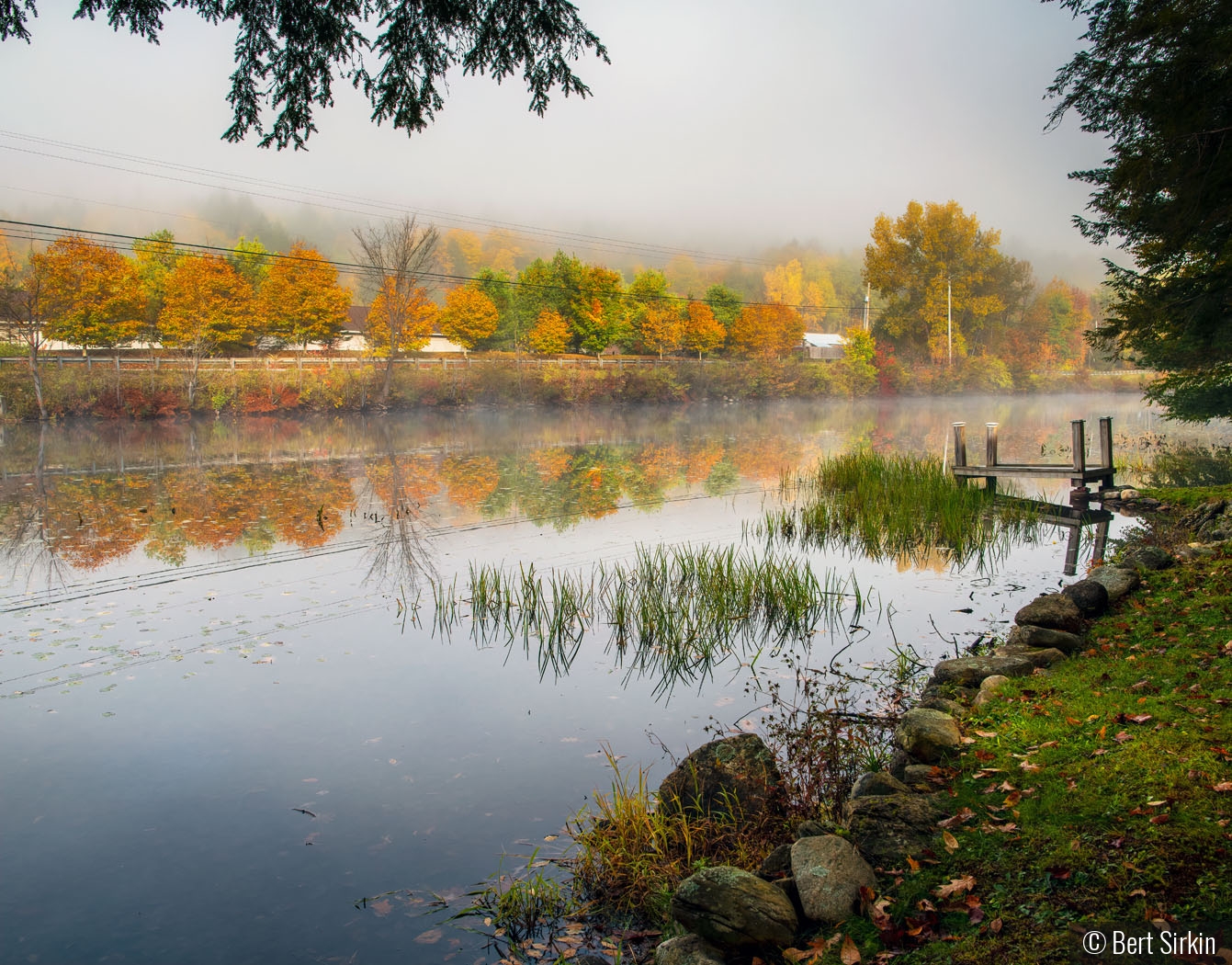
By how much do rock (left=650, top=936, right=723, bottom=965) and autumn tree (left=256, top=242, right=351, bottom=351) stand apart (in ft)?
190

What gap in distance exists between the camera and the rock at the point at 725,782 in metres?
4.98

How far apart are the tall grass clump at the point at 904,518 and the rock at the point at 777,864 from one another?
859cm

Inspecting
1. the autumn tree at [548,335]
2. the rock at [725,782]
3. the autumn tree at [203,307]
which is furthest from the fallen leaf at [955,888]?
the autumn tree at [548,335]

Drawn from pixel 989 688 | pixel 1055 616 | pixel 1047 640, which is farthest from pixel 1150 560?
pixel 989 688

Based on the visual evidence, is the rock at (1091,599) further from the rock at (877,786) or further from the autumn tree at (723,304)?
the autumn tree at (723,304)

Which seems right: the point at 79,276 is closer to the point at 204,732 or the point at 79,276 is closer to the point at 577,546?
the point at 577,546

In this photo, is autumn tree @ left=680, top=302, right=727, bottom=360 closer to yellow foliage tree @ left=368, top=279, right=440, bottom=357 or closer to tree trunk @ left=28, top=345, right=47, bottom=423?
yellow foliage tree @ left=368, top=279, right=440, bottom=357

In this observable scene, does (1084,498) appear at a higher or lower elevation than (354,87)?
lower

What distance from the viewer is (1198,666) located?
18.6 feet

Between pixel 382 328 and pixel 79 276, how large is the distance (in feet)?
58.3

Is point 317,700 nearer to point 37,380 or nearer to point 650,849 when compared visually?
point 650,849

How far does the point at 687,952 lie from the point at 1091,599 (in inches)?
239

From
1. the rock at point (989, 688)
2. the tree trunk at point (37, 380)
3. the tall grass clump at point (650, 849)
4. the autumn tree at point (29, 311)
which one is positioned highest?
the autumn tree at point (29, 311)

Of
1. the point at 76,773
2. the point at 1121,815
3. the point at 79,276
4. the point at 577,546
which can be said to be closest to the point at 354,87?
the point at 76,773
